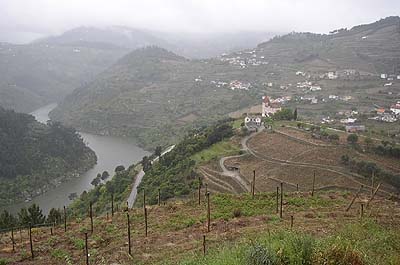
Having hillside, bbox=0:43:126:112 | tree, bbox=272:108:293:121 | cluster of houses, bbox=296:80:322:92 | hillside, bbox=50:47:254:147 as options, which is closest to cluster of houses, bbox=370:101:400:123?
tree, bbox=272:108:293:121

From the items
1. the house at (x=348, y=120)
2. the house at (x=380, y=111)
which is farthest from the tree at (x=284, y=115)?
the house at (x=380, y=111)

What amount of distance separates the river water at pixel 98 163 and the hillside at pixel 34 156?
123cm

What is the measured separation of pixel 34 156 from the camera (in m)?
56.4

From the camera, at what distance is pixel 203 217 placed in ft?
40.1

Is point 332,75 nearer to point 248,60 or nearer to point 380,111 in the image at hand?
point 380,111

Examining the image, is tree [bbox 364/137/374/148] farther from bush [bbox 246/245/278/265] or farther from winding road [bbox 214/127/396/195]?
bush [bbox 246/245/278/265]

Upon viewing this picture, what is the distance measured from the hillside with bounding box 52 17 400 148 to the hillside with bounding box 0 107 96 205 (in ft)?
44.5

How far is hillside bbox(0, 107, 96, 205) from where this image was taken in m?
50.1

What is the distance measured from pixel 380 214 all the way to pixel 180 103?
7661 cm

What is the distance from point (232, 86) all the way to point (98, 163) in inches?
1544

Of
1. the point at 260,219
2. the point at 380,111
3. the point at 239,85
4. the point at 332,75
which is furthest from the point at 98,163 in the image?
the point at 260,219

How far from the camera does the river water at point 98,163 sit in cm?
4699

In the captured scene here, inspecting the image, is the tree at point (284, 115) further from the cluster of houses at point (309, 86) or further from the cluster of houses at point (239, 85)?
the cluster of houses at point (239, 85)

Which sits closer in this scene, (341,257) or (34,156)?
(341,257)
